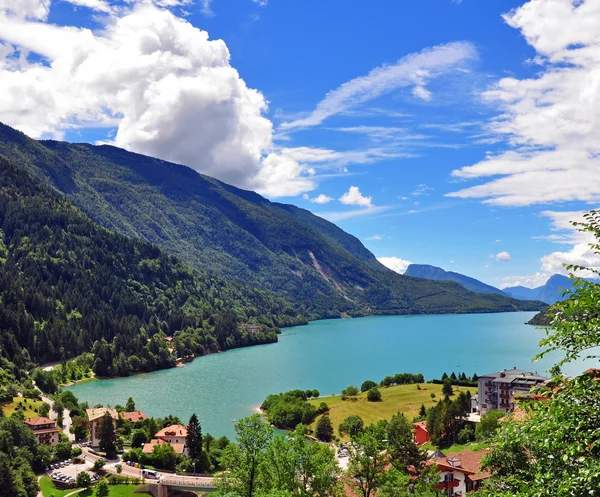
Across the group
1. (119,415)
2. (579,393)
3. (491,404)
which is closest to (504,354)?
(491,404)

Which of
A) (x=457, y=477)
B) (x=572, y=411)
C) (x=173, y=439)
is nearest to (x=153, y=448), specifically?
(x=173, y=439)

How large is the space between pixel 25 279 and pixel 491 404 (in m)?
136

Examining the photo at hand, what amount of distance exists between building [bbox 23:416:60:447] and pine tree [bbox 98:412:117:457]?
7254 mm

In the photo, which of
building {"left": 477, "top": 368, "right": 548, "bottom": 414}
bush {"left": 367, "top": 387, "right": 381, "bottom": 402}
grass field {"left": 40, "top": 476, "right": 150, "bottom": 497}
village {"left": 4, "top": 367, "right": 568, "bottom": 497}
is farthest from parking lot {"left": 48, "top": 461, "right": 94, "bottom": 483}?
building {"left": 477, "top": 368, "right": 548, "bottom": 414}

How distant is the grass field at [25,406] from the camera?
2746 inches

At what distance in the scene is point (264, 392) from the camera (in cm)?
9456

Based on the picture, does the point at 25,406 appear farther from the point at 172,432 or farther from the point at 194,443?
the point at 194,443

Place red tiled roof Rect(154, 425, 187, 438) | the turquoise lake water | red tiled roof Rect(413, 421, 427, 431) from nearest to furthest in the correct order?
red tiled roof Rect(154, 425, 187, 438) < red tiled roof Rect(413, 421, 427, 431) < the turquoise lake water

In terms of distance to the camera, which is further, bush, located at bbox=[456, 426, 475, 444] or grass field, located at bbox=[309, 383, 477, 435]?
grass field, located at bbox=[309, 383, 477, 435]

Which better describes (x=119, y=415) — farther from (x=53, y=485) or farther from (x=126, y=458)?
(x=53, y=485)

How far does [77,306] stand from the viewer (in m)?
156

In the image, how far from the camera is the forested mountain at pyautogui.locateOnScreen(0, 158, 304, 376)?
122062 millimetres

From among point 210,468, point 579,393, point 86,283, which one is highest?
point 86,283

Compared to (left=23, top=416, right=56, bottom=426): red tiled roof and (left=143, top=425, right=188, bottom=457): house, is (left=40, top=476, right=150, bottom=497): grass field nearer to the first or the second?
(left=143, top=425, right=188, bottom=457): house
